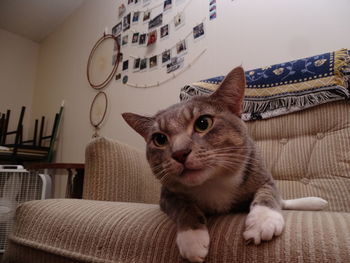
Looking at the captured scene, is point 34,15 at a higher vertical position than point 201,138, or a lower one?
→ higher

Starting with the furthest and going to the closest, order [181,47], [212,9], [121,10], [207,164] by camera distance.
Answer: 1. [121,10]
2. [181,47]
3. [212,9]
4. [207,164]

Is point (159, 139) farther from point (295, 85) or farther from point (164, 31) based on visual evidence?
point (164, 31)

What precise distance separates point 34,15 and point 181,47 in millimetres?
2563

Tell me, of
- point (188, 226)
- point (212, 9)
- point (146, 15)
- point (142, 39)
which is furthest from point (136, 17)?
point (188, 226)

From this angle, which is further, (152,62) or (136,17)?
(136,17)

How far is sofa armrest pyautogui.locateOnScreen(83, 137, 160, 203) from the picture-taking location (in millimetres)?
963

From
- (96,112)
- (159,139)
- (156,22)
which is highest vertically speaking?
(156,22)

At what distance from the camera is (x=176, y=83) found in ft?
6.19

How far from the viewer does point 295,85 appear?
1.18 m

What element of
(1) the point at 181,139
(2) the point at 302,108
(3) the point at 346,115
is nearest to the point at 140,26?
(2) the point at 302,108

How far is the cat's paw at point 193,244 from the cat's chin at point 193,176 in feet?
0.36

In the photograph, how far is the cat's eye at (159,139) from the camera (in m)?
0.67

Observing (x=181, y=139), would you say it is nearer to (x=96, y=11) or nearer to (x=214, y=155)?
(x=214, y=155)

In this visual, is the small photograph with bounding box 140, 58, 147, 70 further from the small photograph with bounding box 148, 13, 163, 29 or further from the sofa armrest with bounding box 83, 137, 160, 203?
the sofa armrest with bounding box 83, 137, 160, 203
